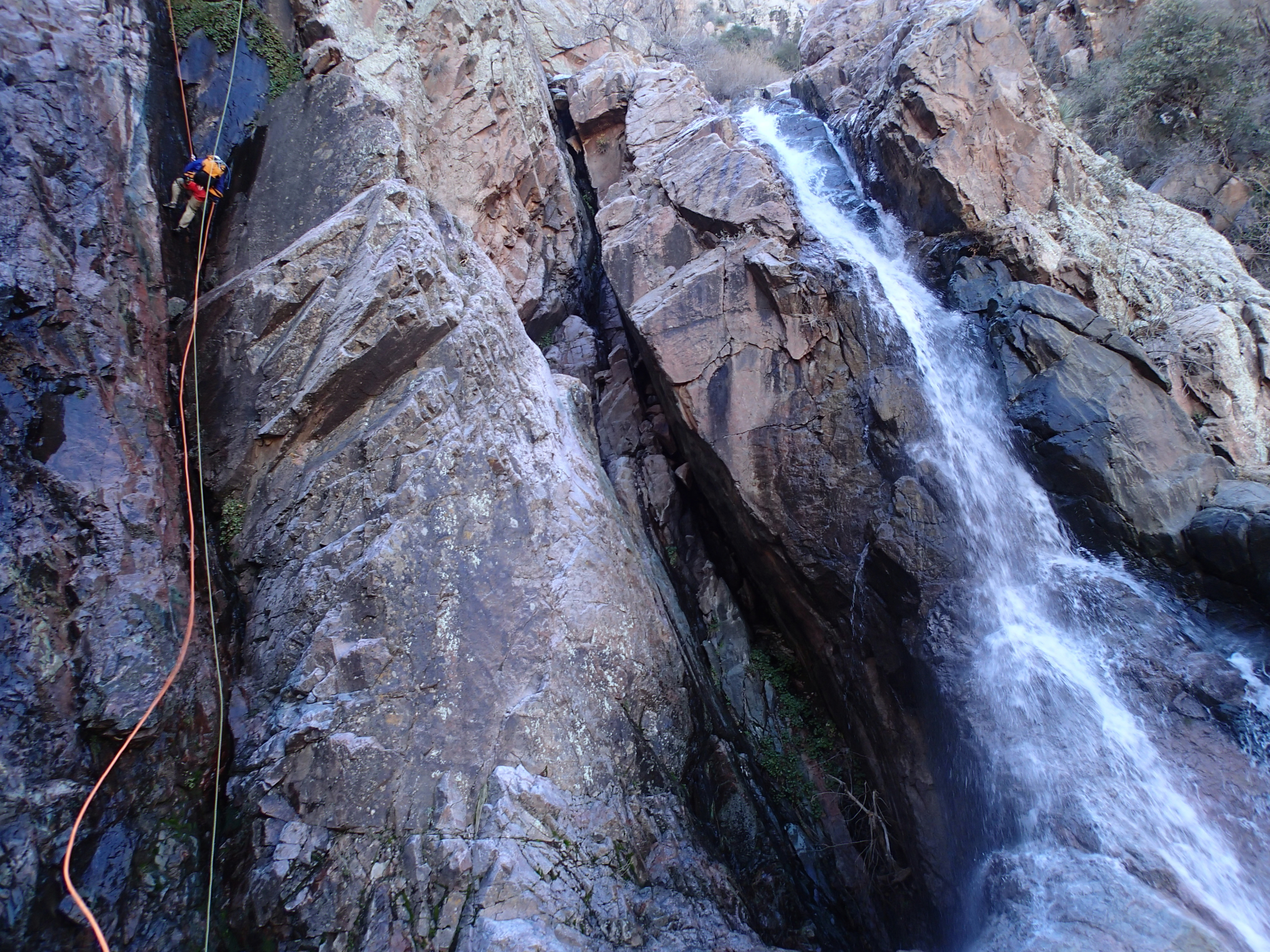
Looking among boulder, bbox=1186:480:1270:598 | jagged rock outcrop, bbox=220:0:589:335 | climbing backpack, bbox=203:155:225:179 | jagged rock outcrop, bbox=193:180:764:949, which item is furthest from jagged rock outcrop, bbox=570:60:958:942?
climbing backpack, bbox=203:155:225:179

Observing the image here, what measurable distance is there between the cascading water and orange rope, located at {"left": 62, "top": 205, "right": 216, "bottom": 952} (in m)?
6.78

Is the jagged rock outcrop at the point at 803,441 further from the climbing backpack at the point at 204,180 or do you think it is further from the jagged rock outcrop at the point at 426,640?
the climbing backpack at the point at 204,180

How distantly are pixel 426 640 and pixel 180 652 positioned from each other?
1954 mm

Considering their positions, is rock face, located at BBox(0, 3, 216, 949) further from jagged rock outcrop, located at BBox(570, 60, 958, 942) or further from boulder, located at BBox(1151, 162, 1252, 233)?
boulder, located at BBox(1151, 162, 1252, 233)

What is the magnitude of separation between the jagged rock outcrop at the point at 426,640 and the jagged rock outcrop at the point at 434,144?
104cm

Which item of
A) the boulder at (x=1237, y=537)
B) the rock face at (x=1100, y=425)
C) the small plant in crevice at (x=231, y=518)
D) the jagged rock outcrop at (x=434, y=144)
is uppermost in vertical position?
the jagged rock outcrop at (x=434, y=144)

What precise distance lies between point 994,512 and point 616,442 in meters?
5.85

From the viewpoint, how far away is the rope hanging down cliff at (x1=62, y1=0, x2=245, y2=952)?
4336mm

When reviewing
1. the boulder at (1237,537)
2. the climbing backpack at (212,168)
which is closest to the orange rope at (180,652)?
the climbing backpack at (212,168)

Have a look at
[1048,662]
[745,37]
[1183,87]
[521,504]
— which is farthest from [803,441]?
[745,37]

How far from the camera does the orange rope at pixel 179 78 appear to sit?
7.95 m

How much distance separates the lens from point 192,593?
5875mm

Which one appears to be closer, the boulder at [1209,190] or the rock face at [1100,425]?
the rock face at [1100,425]

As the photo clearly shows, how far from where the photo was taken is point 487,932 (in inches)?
188
